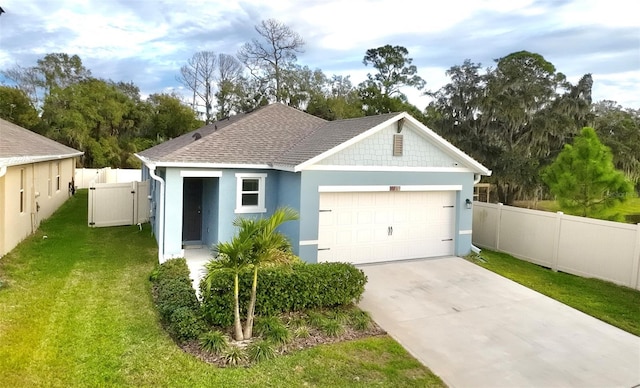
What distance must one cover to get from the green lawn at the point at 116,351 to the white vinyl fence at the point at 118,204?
21.5 feet

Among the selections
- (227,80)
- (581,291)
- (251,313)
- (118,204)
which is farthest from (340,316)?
(227,80)

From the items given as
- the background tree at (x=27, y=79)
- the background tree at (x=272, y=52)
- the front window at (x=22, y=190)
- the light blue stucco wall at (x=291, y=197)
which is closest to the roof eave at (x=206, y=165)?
the light blue stucco wall at (x=291, y=197)

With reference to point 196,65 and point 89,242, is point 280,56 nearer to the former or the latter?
point 196,65

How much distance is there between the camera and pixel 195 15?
15945 millimetres

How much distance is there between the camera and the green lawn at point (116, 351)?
590 cm

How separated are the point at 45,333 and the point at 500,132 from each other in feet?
78.1

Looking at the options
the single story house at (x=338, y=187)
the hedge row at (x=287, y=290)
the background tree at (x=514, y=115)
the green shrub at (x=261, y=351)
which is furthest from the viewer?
the background tree at (x=514, y=115)

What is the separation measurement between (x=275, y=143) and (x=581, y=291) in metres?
9.25

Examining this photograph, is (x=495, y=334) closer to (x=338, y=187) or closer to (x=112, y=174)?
(x=338, y=187)

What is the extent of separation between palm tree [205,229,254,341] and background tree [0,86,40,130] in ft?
127

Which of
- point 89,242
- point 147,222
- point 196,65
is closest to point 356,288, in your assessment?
point 89,242

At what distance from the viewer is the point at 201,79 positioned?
1816 inches

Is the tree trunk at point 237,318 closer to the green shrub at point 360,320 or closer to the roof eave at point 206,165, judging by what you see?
the green shrub at point 360,320

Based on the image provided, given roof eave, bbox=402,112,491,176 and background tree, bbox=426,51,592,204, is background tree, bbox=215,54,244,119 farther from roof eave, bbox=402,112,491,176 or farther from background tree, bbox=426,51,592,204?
roof eave, bbox=402,112,491,176
